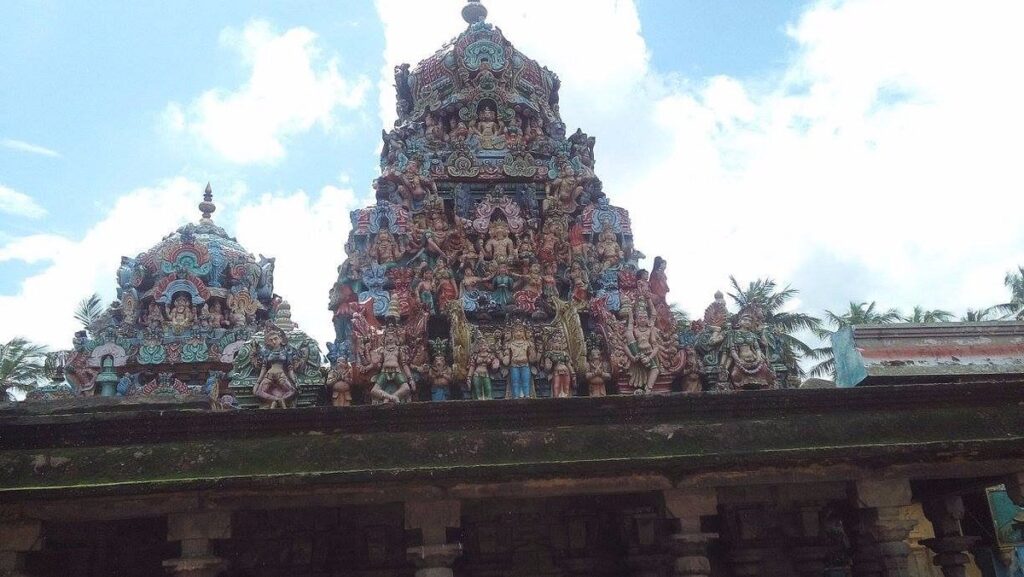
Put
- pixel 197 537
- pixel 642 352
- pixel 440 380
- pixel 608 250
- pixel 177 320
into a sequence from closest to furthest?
pixel 197 537, pixel 440 380, pixel 642 352, pixel 608 250, pixel 177 320

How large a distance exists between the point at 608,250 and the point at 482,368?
9.75 ft

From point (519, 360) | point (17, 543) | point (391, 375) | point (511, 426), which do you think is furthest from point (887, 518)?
point (17, 543)

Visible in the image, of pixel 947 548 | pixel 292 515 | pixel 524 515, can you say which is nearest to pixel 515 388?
pixel 524 515

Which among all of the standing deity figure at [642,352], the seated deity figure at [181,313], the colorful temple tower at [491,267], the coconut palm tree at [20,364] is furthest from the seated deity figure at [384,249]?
the coconut palm tree at [20,364]

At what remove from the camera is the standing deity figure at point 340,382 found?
34.1ft

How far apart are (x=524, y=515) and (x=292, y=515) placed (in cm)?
257

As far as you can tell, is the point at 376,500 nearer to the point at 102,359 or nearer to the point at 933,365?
the point at 933,365

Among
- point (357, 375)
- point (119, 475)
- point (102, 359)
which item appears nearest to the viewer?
point (119, 475)

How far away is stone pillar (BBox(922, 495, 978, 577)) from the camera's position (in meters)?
7.90

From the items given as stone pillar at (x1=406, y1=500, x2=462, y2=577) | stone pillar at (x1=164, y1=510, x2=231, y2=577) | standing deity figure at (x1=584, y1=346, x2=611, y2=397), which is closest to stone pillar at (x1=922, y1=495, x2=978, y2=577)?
standing deity figure at (x1=584, y1=346, x2=611, y2=397)

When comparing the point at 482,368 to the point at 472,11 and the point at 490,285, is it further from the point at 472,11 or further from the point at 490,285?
the point at 472,11

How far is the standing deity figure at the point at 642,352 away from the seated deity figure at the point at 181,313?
12.6 meters

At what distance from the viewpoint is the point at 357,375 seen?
34.3 feet

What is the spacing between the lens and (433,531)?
6.24 metres
